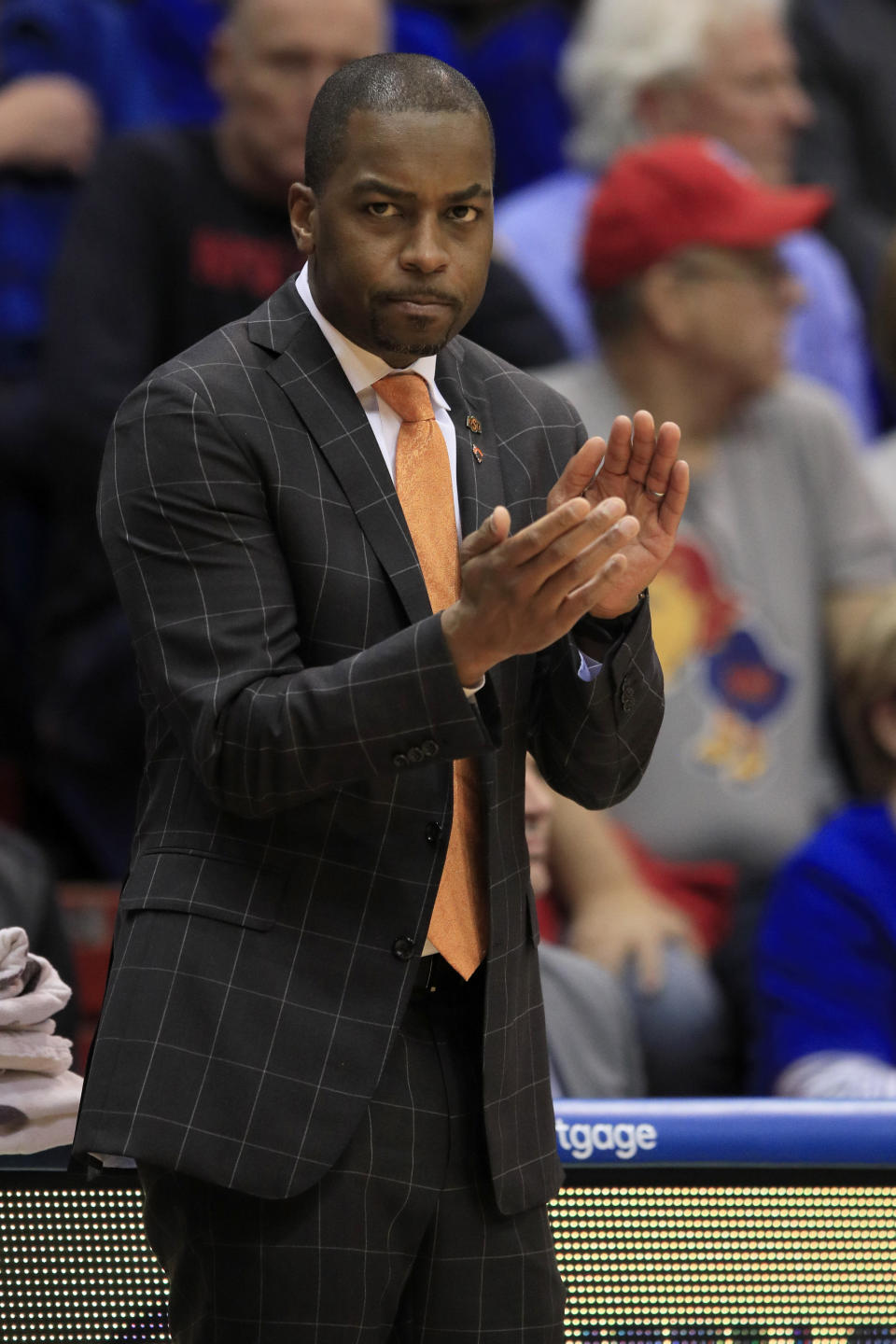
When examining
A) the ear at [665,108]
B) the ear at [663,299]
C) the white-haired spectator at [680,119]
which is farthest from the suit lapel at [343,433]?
the ear at [665,108]

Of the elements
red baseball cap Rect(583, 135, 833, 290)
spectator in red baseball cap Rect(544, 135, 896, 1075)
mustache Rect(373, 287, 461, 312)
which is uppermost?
red baseball cap Rect(583, 135, 833, 290)

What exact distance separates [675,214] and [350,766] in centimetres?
242

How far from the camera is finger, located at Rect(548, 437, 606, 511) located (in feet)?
4.82

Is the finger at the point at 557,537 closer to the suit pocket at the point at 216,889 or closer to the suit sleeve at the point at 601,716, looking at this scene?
the suit sleeve at the point at 601,716

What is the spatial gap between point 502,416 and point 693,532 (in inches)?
77.6

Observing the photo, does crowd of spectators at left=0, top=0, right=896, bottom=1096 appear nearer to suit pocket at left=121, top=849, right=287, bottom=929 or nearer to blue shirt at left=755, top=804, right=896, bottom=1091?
blue shirt at left=755, top=804, right=896, bottom=1091

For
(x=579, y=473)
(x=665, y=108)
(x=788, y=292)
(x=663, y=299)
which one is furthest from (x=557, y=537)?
(x=665, y=108)

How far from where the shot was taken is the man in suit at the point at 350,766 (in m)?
1.44

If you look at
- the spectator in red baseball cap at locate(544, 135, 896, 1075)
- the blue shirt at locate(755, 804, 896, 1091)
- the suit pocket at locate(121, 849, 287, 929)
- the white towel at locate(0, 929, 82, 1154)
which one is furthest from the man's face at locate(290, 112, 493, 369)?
the spectator in red baseball cap at locate(544, 135, 896, 1075)

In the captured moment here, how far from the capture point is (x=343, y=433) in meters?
1.54

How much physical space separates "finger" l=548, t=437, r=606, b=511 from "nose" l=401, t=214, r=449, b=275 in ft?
0.55

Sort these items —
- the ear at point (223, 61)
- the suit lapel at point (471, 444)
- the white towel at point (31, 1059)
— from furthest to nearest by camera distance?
the ear at point (223, 61), the white towel at point (31, 1059), the suit lapel at point (471, 444)

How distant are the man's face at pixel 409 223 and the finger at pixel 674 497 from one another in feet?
0.64

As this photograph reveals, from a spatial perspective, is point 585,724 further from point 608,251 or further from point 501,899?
point 608,251
